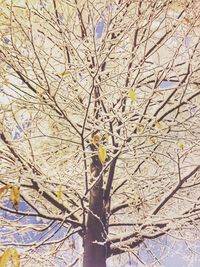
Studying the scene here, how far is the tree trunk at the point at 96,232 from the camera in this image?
151 inches

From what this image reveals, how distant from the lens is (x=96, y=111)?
342 centimetres

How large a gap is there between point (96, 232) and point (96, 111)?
1.26 metres

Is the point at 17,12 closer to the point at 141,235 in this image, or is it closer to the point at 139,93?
the point at 139,93

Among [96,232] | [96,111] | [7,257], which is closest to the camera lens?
[7,257]

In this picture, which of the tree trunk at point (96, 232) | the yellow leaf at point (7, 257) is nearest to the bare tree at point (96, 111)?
the tree trunk at point (96, 232)

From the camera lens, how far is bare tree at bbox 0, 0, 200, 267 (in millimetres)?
3141

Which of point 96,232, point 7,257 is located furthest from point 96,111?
point 7,257

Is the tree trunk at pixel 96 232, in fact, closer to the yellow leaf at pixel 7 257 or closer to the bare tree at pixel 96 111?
the bare tree at pixel 96 111

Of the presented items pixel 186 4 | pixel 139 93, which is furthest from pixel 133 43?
pixel 139 93

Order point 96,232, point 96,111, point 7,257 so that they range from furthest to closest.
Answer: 1. point 96,232
2. point 96,111
3. point 7,257

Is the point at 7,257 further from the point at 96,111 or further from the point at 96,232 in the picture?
the point at 96,232

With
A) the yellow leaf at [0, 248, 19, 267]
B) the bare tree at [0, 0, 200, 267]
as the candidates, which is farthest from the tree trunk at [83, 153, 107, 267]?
the yellow leaf at [0, 248, 19, 267]

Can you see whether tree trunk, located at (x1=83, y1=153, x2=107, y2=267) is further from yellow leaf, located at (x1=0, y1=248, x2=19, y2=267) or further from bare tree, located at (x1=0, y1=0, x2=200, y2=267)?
yellow leaf, located at (x1=0, y1=248, x2=19, y2=267)

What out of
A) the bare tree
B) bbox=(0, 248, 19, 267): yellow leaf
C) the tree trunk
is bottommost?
bbox=(0, 248, 19, 267): yellow leaf
